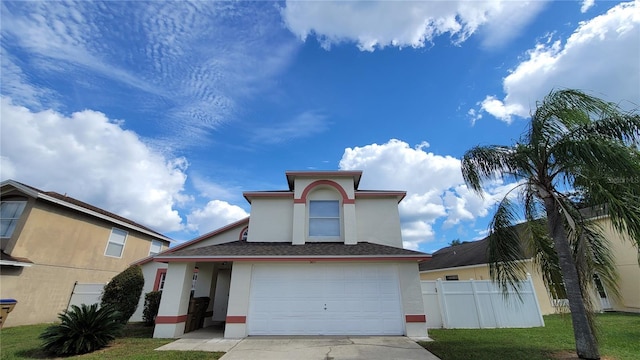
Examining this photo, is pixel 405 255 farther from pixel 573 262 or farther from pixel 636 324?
pixel 636 324

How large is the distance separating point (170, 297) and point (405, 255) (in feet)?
30.7

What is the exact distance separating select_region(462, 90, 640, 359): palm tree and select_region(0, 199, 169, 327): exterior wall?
19.9 meters

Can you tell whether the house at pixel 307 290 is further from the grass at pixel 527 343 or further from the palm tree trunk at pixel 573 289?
the palm tree trunk at pixel 573 289

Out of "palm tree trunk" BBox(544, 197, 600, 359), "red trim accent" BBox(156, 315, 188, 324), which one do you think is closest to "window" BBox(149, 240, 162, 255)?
"red trim accent" BBox(156, 315, 188, 324)

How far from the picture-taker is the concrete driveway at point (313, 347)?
7539 mm

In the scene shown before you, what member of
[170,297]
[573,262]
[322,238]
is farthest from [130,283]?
[573,262]

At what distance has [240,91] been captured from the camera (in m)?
12.4

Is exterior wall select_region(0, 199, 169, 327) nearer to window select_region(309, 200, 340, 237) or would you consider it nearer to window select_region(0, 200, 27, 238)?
window select_region(0, 200, 27, 238)

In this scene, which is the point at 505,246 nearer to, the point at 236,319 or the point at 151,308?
the point at 236,319

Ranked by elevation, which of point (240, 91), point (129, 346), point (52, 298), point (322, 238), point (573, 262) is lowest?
point (129, 346)

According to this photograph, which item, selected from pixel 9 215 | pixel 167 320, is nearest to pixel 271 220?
pixel 167 320

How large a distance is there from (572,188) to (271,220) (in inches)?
454

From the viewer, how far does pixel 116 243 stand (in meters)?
18.2

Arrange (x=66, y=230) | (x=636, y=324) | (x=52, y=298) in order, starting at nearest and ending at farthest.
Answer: (x=636, y=324) → (x=52, y=298) → (x=66, y=230)
